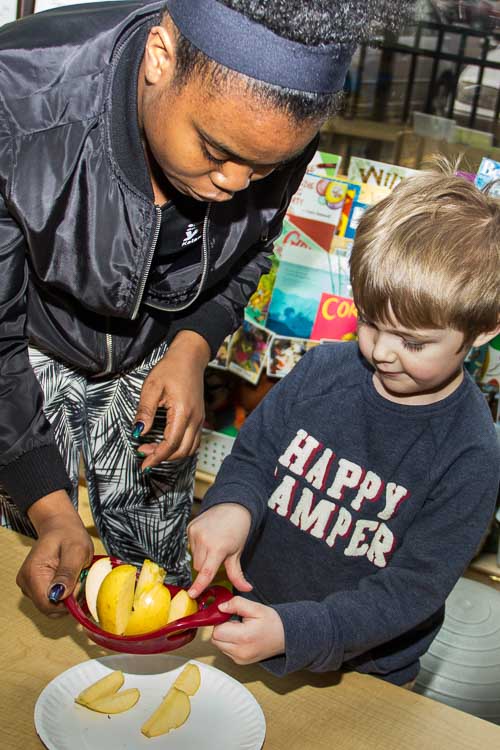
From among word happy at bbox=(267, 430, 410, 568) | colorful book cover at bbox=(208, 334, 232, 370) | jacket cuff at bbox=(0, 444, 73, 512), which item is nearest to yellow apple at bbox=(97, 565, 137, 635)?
jacket cuff at bbox=(0, 444, 73, 512)

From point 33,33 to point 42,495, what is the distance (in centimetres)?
61

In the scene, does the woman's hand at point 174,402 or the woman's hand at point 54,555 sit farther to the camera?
the woman's hand at point 174,402

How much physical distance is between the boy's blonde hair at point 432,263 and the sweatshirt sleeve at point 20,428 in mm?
Answer: 468

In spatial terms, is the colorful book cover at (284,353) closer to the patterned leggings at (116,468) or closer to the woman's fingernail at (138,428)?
the patterned leggings at (116,468)

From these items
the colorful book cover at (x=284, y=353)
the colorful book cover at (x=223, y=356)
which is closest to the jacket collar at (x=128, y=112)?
the colorful book cover at (x=284, y=353)

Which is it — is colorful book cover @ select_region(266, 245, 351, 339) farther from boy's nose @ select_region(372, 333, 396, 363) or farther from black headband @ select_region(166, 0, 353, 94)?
black headband @ select_region(166, 0, 353, 94)

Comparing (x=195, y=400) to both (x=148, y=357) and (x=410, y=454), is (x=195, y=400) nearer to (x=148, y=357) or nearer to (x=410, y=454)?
(x=148, y=357)

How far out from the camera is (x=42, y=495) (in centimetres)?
120

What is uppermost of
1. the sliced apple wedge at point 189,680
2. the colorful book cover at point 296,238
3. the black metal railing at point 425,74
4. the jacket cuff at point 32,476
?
the black metal railing at point 425,74

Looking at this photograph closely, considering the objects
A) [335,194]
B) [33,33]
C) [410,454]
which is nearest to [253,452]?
[410,454]

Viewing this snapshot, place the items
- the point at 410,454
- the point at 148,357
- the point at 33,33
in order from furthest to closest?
the point at 148,357 < the point at 410,454 < the point at 33,33

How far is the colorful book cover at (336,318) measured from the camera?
94.9 inches

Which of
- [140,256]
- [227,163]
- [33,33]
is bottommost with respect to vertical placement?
[140,256]

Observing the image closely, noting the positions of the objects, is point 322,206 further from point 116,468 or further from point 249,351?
point 116,468
